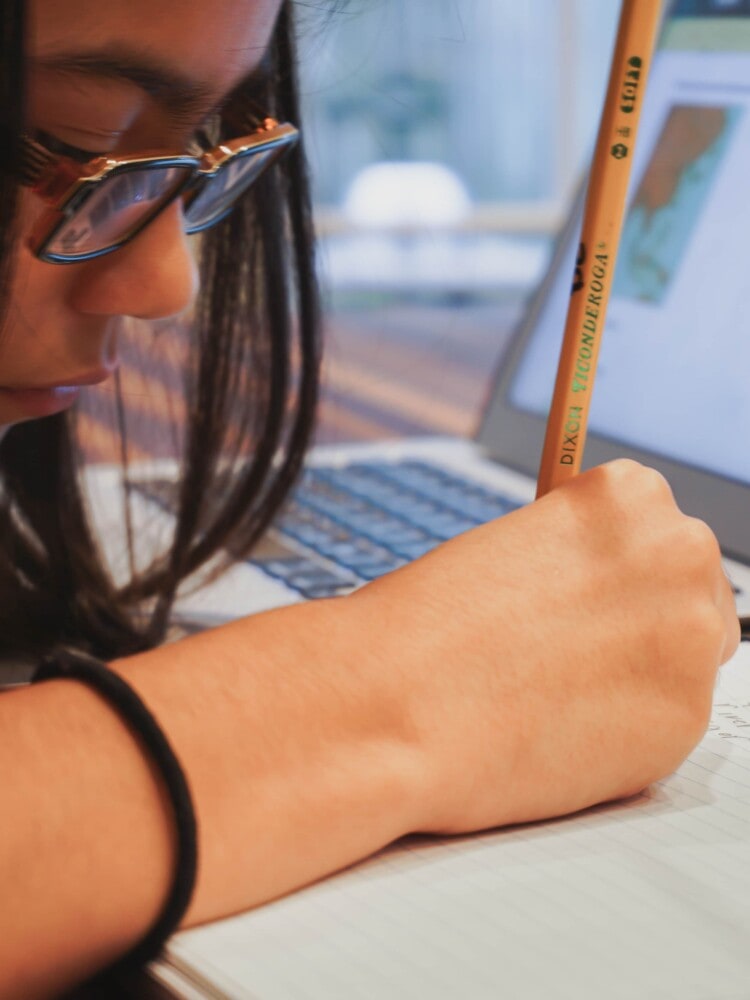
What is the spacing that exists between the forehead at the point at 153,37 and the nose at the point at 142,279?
7cm

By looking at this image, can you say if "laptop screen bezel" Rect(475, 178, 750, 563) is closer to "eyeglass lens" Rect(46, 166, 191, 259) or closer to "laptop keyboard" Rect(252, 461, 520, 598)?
"laptop keyboard" Rect(252, 461, 520, 598)

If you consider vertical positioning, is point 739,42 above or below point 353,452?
above

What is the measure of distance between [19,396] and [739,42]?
49cm

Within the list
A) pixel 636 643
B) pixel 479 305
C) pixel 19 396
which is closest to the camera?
pixel 636 643

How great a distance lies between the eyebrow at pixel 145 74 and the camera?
0.46 metres

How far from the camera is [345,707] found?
15.7 inches

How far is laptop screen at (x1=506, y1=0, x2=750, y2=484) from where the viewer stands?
737 mm

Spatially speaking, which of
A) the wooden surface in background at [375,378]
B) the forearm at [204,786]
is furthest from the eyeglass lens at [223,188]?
the forearm at [204,786]

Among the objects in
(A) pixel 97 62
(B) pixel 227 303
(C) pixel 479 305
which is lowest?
(C) pixel 479 305

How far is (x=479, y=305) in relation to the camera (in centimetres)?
258

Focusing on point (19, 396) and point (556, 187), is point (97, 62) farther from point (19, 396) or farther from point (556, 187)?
point (556, 187)

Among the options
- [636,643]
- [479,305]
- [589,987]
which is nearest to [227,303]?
[636,643]

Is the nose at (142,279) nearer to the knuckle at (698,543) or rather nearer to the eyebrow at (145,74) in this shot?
the eyebrow at (145,74)

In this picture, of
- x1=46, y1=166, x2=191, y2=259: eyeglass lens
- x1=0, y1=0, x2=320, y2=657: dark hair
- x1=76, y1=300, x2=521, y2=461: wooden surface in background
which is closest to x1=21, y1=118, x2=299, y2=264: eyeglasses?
x1=46, y1=166, x2=191, y2=259: eyeglass lens
